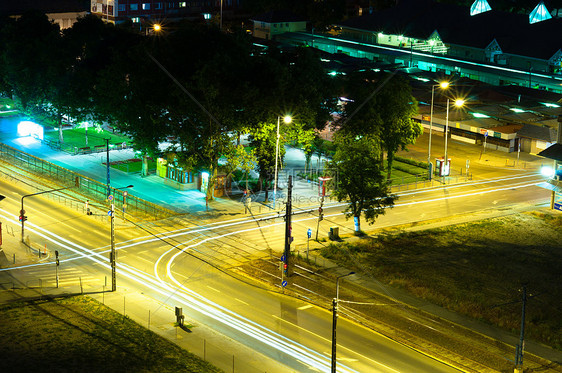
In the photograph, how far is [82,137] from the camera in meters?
103

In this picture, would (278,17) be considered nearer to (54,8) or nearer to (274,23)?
(274,23)

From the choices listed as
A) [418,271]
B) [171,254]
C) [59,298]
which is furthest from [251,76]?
[59,298]

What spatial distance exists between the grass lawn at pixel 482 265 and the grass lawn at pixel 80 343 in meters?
20.5

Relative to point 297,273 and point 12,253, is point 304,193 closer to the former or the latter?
point 297,273

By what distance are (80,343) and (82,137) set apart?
60.9 m

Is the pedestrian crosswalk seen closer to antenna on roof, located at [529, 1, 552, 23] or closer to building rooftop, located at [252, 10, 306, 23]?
building rooftop, located at [252, 10, 306, 23]

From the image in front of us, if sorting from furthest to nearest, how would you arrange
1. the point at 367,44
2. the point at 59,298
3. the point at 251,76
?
the point at 367,44 < the point at 251,76 < the point at 59,298

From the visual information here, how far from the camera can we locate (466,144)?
105 meters

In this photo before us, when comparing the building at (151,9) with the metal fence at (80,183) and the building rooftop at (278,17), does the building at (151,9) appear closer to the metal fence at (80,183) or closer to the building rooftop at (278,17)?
the building rooftop at (278,17)

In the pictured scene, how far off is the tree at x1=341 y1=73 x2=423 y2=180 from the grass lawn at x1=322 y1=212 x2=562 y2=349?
14588 mm

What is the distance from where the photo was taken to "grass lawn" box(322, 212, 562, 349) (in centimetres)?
5466

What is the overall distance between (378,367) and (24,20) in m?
82.1

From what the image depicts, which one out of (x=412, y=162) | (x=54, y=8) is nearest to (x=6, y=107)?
(x=54, y=8)

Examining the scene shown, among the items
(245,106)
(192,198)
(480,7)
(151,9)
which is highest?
(480,7)
